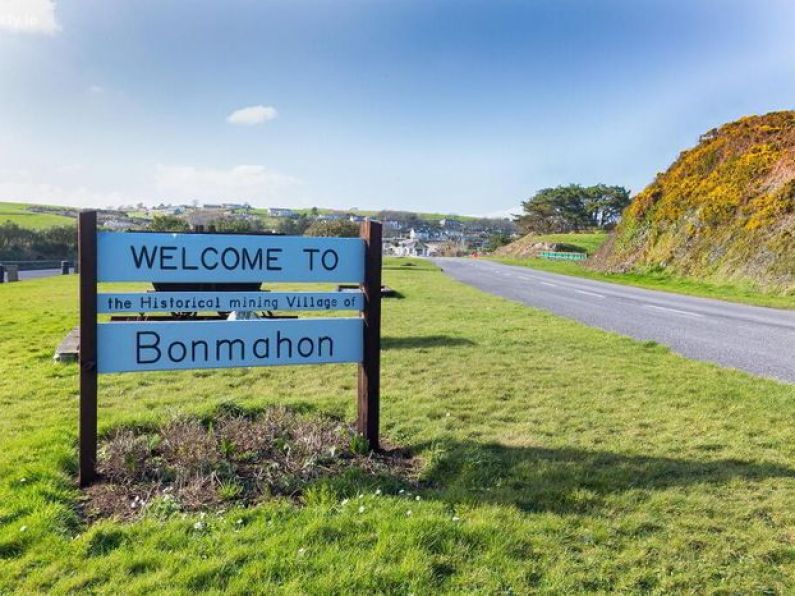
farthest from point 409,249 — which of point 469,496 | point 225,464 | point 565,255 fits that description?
point 469,496

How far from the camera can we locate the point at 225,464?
3.54 metres

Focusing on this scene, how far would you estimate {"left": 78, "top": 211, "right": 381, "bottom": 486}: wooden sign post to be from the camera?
352 centimetres

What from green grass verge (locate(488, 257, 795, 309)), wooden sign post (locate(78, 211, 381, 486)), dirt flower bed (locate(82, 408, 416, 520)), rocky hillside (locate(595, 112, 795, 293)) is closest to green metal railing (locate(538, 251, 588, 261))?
rocky hillside (locate(595, 112, 795, 293))

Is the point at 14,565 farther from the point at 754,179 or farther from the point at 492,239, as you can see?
the point at 492,239

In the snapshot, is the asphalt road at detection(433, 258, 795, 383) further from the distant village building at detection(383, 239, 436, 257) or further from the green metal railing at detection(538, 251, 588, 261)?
the distant village building at detection(383, 239, 436, 257)

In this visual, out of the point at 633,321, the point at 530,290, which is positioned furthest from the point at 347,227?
the point at 633,321

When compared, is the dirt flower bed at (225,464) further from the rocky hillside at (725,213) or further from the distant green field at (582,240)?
the distant green field at (582,240)

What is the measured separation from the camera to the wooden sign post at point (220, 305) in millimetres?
3516

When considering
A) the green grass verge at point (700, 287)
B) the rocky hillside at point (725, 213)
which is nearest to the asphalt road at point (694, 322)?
the green grass verge at point (700, 287)

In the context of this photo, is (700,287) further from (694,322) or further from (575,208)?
(575,208)

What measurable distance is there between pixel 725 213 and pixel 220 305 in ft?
80.9

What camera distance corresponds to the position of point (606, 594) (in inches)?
93.8

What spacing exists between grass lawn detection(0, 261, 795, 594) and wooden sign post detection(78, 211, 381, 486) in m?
0.73

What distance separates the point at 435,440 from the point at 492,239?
95439mm
